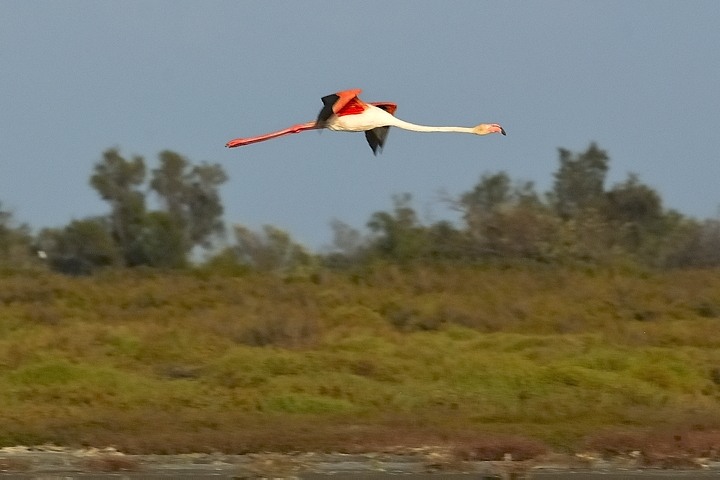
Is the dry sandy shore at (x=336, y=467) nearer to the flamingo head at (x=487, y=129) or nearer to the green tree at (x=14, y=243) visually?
the flamingo head at (x=487, y=129)

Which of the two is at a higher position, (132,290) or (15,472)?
(132,290)

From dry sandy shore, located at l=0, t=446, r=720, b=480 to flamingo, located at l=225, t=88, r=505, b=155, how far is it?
375cm

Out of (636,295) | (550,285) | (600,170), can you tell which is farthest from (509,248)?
(600,170)

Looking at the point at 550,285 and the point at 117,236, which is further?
the point at 117,236

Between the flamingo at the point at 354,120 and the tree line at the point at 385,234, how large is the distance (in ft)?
54.3

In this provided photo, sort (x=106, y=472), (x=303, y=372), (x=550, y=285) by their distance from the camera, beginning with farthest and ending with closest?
(x=550, y=285)
(x=303, y=372)
(x=106, y=472)

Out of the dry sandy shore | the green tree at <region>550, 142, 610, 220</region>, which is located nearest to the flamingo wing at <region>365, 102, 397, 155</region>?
the dry sandy shore

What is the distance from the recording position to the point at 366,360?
590 inches

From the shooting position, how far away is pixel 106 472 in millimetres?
9922

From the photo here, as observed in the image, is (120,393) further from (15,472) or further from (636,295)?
(636,295)

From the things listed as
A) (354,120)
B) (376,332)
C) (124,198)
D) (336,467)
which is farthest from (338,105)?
(124,198)

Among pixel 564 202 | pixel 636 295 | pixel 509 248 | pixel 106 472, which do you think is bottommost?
pixel 106 472

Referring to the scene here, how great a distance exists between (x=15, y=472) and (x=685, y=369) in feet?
27.0

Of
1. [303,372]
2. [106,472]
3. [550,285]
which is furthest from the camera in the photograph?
[550,285]
